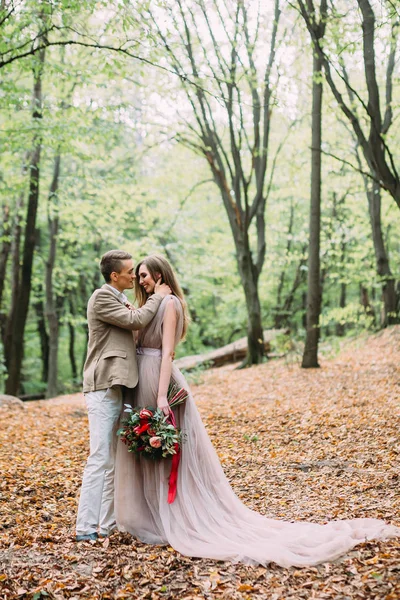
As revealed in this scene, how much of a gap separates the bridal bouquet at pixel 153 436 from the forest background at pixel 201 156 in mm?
4137

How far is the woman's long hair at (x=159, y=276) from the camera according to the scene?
4965 mm

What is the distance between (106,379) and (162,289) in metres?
0.94

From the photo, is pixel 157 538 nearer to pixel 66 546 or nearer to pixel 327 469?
pixel 66 546

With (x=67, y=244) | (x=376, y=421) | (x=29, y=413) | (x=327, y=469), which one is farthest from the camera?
(x=67, y=244)

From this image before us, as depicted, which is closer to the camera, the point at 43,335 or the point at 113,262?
the point at 113,262

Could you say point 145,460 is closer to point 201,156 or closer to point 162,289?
point 162,289

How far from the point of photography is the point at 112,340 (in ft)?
15.5

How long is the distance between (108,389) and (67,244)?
19.3 meters

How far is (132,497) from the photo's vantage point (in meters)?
4.68

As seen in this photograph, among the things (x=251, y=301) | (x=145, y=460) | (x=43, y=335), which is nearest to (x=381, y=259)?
(x=251, y=301)

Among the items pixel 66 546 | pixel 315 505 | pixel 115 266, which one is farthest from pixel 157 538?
pixel 115 266

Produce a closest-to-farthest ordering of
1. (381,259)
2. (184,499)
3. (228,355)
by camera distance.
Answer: (184,499) → (381,259) → (228,355)

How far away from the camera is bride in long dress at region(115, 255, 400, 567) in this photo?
163 inches

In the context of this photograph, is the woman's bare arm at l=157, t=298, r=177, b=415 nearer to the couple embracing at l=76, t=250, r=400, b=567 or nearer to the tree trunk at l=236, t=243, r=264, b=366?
the couple embracing at l=76, t=250, r=400, b=567
